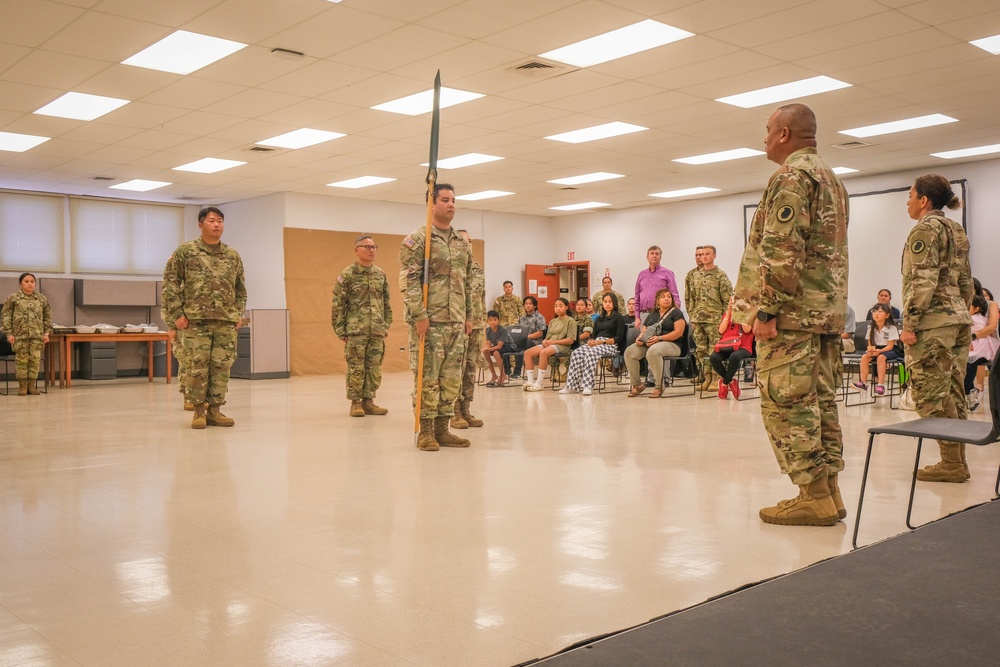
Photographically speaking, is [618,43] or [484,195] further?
[484,195]

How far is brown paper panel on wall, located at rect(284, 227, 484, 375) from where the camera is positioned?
1478 cm

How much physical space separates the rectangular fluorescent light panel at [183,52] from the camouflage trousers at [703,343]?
5.93m

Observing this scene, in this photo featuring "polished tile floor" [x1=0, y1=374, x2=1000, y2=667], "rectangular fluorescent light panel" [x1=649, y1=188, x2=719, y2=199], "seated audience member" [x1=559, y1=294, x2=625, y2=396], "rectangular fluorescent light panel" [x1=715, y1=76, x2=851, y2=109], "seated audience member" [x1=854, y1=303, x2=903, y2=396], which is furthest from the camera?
"rectangular fluorescent light panel" [x1=649, y1=188, x2=719, y2=199]

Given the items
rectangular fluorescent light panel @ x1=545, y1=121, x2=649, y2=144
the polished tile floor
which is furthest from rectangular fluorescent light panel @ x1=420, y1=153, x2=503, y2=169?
the polished tile floor

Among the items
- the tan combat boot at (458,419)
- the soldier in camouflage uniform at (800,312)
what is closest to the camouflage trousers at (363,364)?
the tan combat boot at (458,419)

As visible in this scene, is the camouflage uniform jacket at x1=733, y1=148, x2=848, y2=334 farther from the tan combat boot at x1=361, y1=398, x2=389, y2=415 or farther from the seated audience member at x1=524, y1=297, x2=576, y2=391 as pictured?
the seated audience member at x1=524, y1=297, x2=576, y2=391

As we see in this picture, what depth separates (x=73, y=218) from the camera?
14.7 meters

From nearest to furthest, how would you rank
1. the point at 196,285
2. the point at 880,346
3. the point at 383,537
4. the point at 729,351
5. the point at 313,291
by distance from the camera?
1. the point at 383,537
2. the point at 196,285
3. the point at 729,351
4. the point at 880,346
5. the point at 313,291

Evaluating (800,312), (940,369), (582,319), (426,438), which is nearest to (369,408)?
(426,438)

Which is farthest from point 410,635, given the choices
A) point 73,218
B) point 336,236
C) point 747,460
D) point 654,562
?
point 73,218

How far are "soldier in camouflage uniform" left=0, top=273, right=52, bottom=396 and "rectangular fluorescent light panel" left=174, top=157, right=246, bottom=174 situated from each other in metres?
2.56

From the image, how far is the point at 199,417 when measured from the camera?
7094mm

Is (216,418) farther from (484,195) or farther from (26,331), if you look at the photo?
(484,195)

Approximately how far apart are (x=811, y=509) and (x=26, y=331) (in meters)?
11.1
